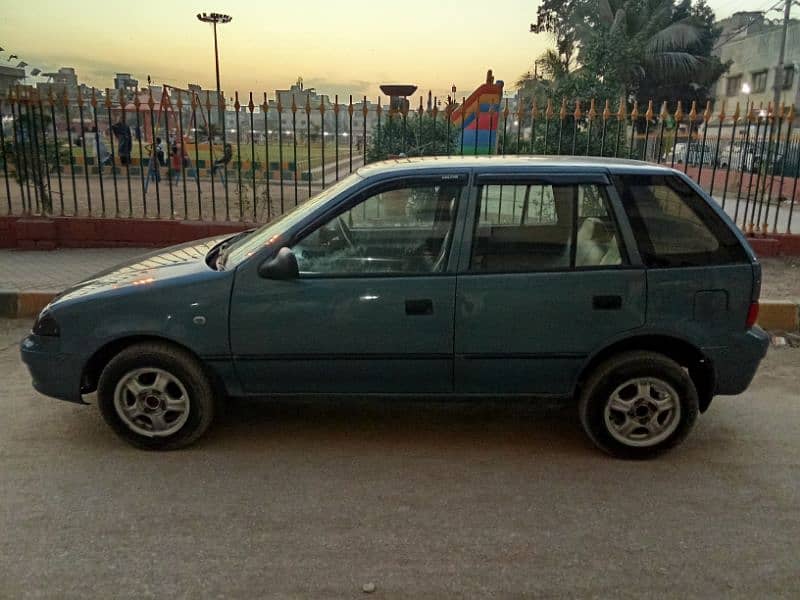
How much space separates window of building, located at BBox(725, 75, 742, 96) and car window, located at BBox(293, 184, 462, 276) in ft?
175

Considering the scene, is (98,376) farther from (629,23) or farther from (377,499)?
(629,23)

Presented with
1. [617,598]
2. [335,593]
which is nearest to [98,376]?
[335,593]

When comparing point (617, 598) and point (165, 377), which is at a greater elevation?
point (165, 377)

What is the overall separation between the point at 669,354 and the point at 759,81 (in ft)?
166

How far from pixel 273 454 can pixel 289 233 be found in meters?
1.27

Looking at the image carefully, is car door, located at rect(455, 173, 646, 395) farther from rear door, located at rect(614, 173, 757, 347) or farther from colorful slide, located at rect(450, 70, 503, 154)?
colorful slide, located at rect(450, 70, 503, 154)

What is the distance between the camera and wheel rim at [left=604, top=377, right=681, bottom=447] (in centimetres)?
357

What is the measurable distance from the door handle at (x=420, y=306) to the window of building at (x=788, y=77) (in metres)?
46.6

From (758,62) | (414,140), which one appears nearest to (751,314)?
(414,140)

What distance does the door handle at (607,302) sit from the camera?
348 cm

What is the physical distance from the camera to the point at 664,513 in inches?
124

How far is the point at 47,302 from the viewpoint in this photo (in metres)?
6.39

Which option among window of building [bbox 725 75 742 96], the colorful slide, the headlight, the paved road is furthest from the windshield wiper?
window of building [bbox 725 75 742 96]

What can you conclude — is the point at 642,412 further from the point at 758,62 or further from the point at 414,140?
the point at 758,62
